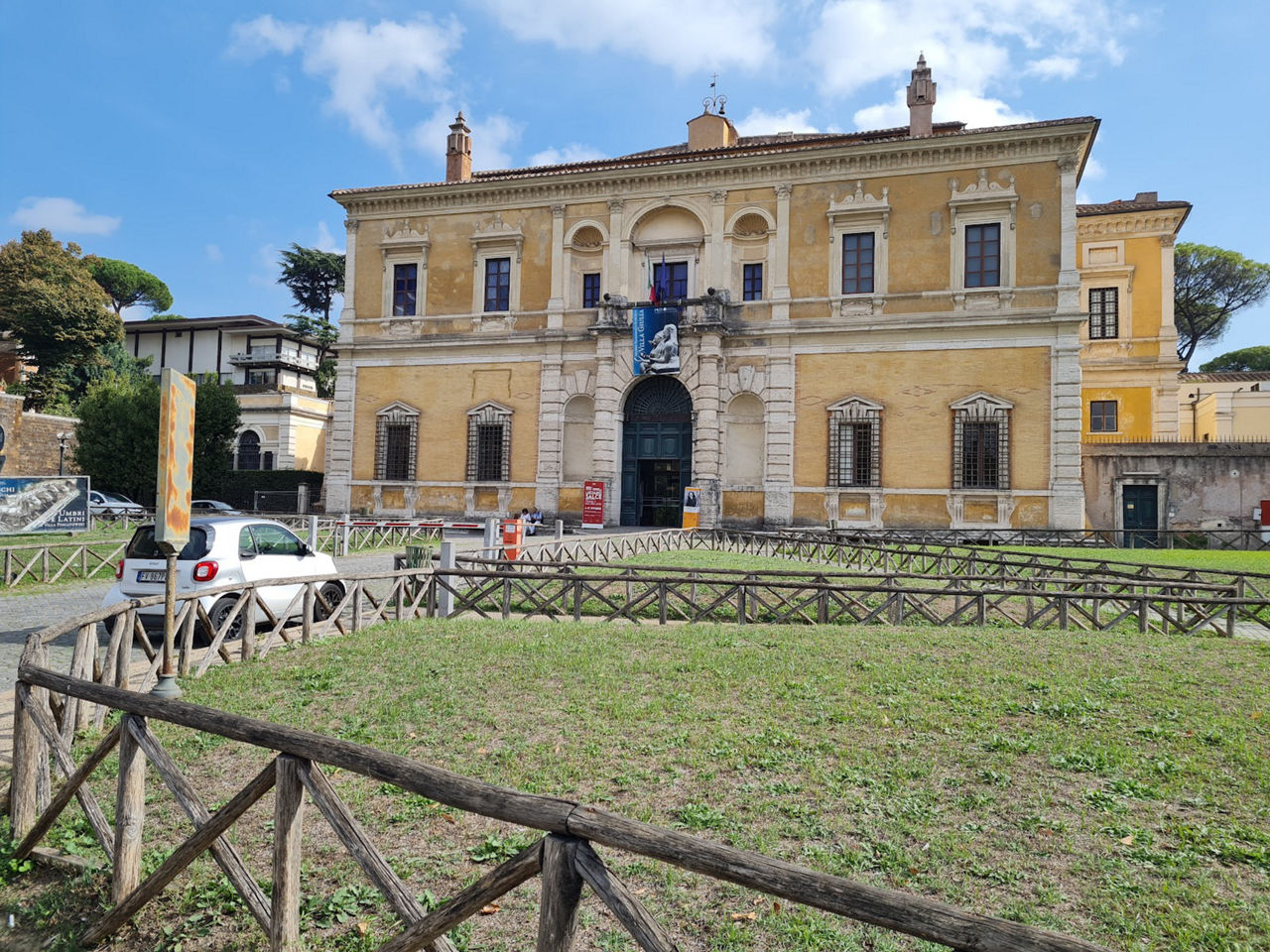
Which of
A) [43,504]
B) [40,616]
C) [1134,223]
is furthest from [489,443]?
[1134,223]

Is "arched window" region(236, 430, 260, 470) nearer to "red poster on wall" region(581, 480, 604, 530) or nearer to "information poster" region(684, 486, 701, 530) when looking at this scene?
"red poster on wall" region(581, 480, 604, 530)

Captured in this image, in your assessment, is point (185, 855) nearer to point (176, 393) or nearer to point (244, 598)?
point (176, 393)

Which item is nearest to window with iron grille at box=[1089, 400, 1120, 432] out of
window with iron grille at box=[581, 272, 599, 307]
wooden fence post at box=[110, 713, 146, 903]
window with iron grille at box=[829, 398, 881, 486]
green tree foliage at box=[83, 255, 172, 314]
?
window with iron grille at box=[829, 398, 881, 486]

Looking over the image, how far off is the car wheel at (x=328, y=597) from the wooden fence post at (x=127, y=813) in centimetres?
646

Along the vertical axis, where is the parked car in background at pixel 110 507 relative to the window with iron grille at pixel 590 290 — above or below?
below

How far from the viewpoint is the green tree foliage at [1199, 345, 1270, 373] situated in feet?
186

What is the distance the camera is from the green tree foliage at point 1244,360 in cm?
5672

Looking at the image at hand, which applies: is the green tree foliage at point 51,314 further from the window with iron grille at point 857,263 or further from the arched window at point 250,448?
the window with iron grille at point 857,263

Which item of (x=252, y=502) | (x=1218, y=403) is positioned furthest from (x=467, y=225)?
(x=1218, y=403)

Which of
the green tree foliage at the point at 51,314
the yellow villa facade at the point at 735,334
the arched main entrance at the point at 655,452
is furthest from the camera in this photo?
the green tree foliage at the point at 51,314

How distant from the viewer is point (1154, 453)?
88.3 ft

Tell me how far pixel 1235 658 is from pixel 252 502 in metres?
37.0

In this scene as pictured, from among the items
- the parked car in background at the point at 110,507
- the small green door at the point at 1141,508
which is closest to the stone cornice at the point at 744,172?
the small green door at the point at 1141,508

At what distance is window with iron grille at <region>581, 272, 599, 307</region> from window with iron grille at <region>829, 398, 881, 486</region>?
10368mm
